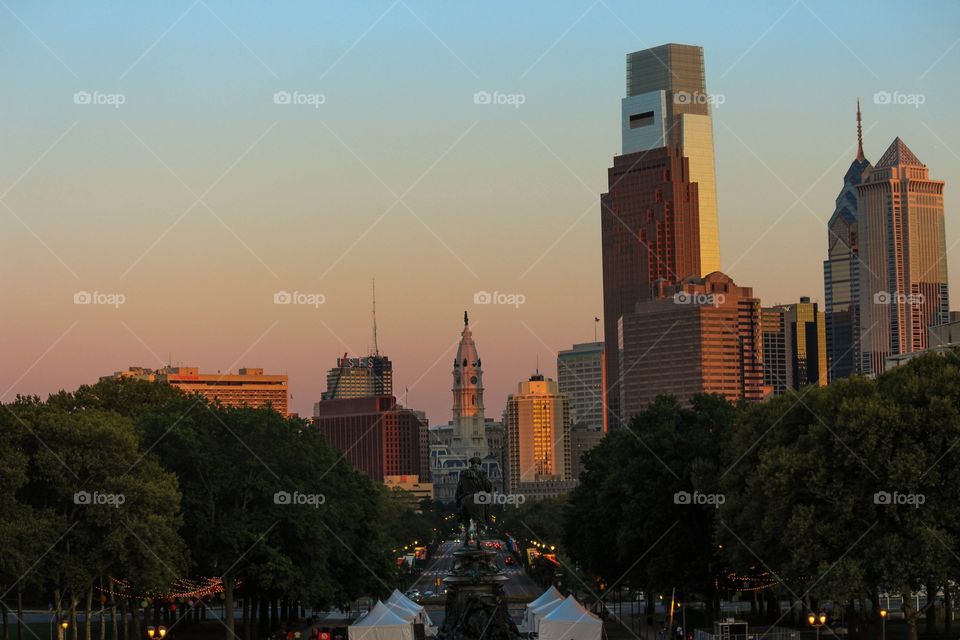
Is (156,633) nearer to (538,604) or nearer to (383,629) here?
(383,629)

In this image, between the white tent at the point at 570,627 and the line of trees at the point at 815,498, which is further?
the white tent at the point at 570,627

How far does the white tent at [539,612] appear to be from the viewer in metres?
83.6

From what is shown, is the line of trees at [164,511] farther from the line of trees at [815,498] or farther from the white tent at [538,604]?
the line of trees at [815,498]

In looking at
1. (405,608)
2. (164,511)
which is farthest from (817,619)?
(164,511)

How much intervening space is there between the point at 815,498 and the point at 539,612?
1816 centimetres

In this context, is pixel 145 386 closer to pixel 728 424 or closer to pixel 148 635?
pixel 148 635

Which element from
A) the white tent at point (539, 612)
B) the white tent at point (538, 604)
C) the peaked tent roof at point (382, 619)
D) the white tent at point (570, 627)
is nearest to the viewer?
the white tent at point (570, 627)

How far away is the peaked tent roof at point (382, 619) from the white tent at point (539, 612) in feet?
22.0

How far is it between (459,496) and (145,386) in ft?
241

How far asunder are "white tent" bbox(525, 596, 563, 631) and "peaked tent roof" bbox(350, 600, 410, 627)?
6.71m

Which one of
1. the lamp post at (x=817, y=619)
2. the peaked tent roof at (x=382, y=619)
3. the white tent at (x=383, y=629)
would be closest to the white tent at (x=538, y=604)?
the peaked tent roof at (x=382, y=619)

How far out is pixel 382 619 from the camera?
80312 mm

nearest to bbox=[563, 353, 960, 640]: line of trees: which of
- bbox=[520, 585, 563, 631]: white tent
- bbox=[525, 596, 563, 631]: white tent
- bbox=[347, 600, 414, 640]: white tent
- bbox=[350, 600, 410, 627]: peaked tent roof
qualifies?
bbox=[520, 585, 563, 631]: white tent

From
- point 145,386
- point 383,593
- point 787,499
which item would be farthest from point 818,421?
point 145,386
